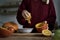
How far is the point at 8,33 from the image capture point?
1.06m

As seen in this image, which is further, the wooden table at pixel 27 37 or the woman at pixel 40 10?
the woman at pixel 40 10

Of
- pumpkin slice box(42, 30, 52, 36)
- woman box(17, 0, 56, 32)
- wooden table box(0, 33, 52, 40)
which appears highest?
woman box(17, 0, 56, 32)

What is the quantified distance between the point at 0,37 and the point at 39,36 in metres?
0.20

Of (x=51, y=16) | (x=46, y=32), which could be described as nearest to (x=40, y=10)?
(x=51, y=16)

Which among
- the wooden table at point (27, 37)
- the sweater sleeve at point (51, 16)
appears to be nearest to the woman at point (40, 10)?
the sweater sleeve at point (51, 16)

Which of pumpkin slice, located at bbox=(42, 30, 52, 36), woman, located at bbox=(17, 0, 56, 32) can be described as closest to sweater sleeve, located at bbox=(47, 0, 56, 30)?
woman, located at bbox=(17, 0, 56, 32)

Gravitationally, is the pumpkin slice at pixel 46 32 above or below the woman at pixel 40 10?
below

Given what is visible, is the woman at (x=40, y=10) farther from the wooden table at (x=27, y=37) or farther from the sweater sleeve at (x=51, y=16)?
the wooden table at (x=27, y=37)

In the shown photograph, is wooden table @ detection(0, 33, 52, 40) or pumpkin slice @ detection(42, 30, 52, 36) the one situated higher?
pumpkin slice @ detection(42, 30, 52, 36)

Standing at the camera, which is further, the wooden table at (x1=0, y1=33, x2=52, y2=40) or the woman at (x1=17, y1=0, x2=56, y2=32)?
the woman at (x1=17, y1=0, x2=56, y2=32)

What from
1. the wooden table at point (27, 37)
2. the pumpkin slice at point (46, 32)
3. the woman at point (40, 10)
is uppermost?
the woman at point (40, 10)

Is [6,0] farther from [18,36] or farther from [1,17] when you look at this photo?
[18,36]

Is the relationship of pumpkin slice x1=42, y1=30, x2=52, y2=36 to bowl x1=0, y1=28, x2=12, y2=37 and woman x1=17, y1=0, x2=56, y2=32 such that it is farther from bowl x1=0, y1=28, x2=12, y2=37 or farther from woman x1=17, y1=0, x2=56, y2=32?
woman x1=17, y1=0, x2=56, y2=32

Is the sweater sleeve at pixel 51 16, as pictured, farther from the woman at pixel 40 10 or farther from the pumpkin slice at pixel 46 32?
the pumpkin slice at pixel 46 32
